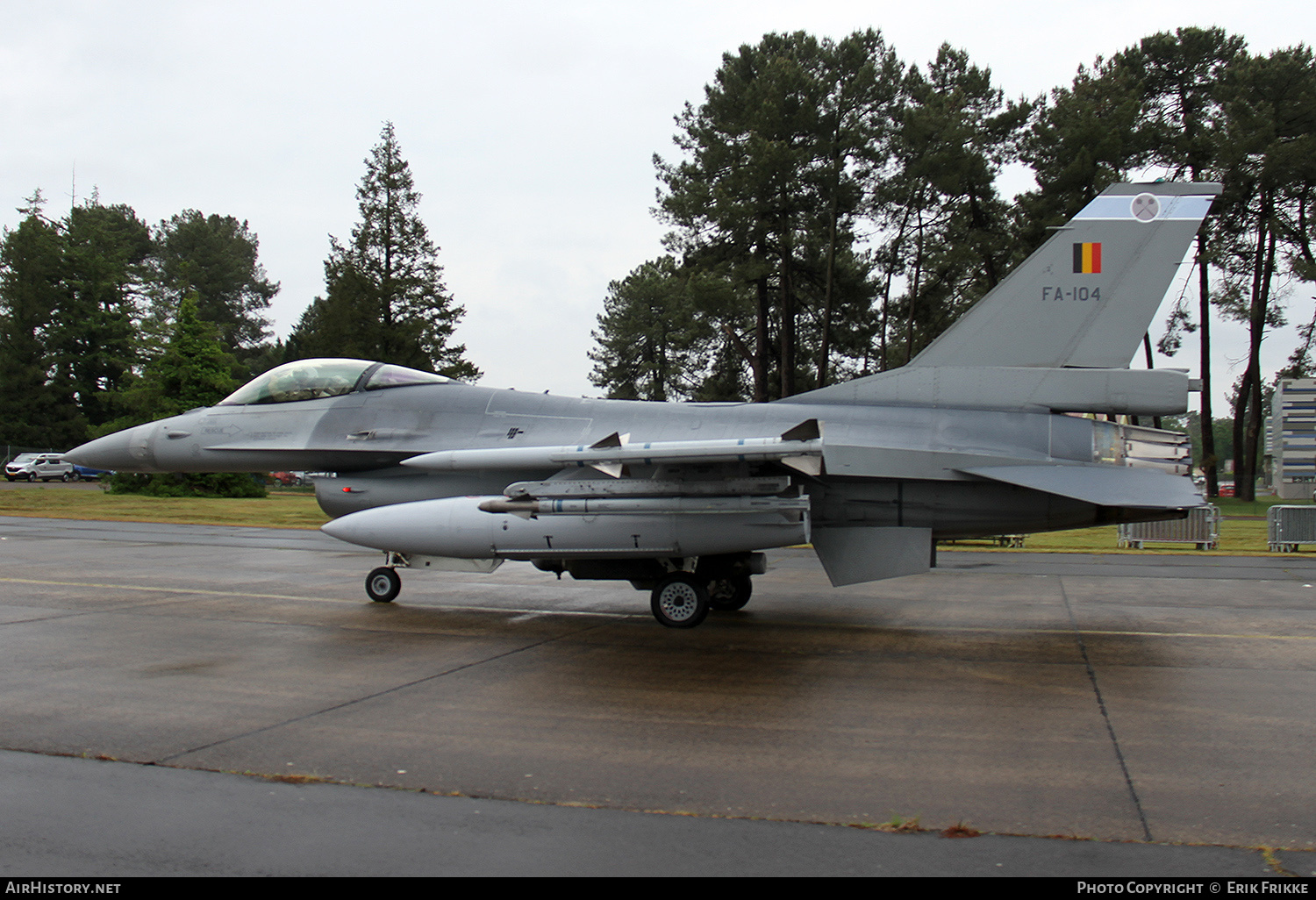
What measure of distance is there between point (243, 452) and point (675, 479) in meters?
5.80

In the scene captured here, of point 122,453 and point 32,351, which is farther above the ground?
point 32,351

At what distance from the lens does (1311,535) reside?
19.6 m

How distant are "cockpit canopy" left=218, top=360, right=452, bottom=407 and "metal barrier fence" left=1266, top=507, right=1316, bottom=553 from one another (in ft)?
58.5

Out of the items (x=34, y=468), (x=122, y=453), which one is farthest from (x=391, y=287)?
(x=122, y=453)

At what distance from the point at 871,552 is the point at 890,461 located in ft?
3.29

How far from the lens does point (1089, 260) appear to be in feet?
31.0

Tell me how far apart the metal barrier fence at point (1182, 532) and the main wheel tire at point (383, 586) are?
16.4 m

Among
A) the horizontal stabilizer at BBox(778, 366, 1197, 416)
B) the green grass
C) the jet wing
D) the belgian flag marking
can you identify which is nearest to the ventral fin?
the jet wing

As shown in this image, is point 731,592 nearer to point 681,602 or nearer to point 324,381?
point 681,602

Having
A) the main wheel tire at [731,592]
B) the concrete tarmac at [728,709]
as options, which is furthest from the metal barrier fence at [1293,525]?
the main wheel tire at [731,592]

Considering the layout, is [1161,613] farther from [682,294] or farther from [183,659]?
[682,294]

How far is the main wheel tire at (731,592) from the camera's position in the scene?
36.0ft

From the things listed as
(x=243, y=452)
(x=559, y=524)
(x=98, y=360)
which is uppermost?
(x=98, y=360)
